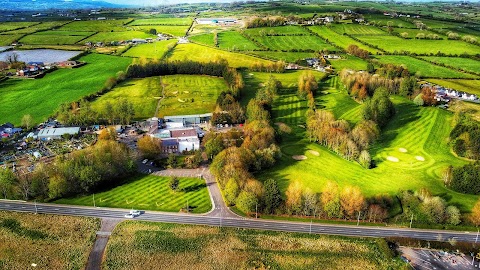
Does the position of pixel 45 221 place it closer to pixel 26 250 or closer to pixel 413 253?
pixel 26 250

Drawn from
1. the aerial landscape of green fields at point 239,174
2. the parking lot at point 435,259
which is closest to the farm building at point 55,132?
the aerial landscape of green fields at point 239,174

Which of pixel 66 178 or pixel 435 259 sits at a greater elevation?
pixel 66 178

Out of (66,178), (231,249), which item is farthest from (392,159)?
(66,178)

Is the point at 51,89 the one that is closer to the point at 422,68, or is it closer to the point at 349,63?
the point at 349,63

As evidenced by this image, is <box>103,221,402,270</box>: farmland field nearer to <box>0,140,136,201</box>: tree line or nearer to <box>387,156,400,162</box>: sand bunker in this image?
<box>0,140,136,201</box>: tree line

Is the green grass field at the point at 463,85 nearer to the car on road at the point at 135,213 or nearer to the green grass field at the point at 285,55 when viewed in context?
the green grass field at the point at 285,55

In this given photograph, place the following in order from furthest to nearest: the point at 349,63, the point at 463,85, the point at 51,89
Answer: the point at 349,63 → the point at 463,85 → the point at 51,89

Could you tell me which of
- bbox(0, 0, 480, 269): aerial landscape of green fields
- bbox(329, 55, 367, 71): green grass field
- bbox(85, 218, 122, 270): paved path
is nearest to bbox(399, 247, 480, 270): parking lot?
bbox(0, 0, 480, 269): aerial landscape of green fields
